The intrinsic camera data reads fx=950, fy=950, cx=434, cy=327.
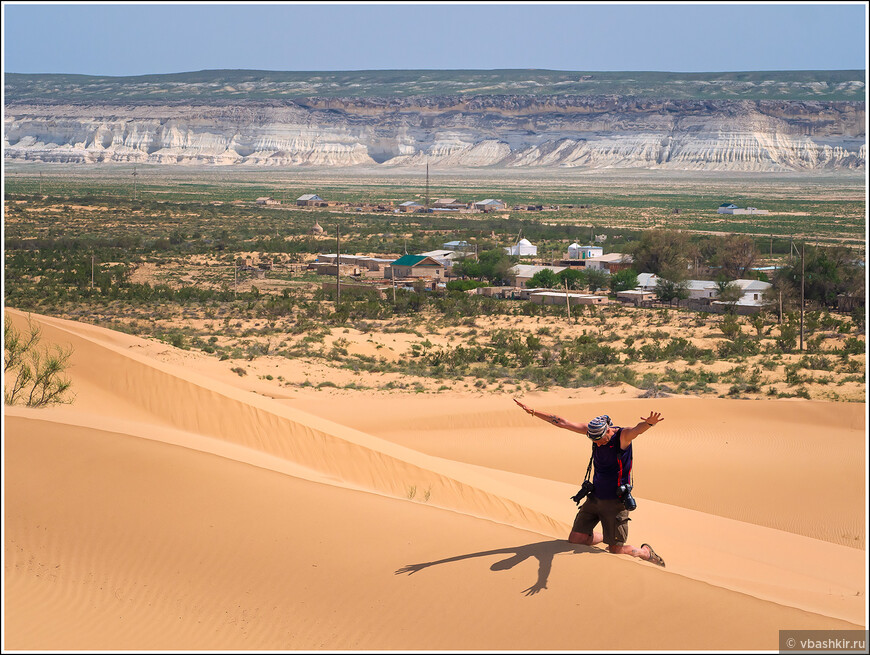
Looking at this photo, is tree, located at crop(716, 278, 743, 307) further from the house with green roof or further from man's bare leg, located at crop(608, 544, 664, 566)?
man's bare leg, located at crop(608, 544, 664, 566)

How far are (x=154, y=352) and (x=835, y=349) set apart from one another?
2189cm

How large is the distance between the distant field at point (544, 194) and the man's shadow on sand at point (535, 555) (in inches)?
2441

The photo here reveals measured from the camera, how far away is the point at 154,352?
78.4 ft

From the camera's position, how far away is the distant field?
9538 cm

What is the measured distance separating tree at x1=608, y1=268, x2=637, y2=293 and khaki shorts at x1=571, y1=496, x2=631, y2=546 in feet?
138

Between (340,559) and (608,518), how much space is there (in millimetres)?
2623

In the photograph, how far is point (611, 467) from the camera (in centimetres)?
921

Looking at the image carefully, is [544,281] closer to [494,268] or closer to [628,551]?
[494,268]

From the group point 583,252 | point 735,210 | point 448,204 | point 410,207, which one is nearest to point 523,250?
point 583,252

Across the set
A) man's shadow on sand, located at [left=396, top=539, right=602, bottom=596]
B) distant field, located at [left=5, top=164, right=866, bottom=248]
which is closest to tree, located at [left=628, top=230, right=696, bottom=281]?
distant field, located at [left=5, top=164, right=866, bottom=248]

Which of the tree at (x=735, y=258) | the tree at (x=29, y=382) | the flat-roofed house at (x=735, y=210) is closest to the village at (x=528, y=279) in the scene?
the tree at (x=735, y=258)

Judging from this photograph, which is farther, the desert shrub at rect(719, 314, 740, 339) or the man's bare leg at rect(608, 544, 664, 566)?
the desert shrub at rect(719, 314, 740, 339)

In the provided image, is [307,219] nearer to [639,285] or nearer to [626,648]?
[639,285]

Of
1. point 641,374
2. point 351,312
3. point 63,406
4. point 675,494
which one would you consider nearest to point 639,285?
point 351,312
